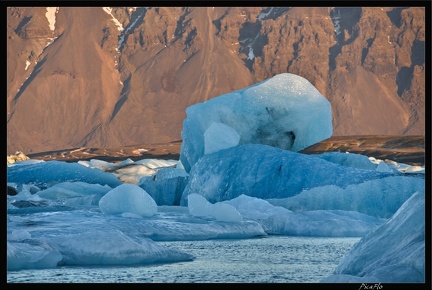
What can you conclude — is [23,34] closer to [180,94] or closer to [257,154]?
[180,94]

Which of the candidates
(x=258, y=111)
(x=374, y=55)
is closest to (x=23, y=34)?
(x=374, y=55)

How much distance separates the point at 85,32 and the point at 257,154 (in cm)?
12474

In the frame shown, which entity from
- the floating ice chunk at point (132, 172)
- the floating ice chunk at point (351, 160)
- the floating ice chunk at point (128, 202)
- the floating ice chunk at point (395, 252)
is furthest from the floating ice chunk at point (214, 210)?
the floating ice chunk at point (132, 172)

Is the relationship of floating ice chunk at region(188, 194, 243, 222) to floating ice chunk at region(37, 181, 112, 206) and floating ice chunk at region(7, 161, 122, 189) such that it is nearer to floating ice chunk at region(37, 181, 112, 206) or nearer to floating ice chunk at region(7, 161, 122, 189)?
floating ice chunk at region(37, 181, 112, 206)

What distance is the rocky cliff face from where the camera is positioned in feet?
415

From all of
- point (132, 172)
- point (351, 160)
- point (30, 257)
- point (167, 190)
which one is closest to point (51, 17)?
point (132, 172)

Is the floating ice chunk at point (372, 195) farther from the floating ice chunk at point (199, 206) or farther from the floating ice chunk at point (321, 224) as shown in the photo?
the floating ice chunk at point (199, 206)

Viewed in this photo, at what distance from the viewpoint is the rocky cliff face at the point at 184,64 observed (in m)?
127

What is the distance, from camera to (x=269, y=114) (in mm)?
19359

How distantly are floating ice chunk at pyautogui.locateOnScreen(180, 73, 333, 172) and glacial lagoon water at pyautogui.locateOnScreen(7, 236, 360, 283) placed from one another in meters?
6.75

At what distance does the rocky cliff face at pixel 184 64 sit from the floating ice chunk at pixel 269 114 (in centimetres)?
10296

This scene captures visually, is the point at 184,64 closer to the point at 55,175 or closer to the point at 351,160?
the point at 55,175

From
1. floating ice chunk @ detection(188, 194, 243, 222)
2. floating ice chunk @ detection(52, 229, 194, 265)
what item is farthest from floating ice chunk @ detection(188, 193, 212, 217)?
floating ice chunk @ detection(52, 229, 194, 265)

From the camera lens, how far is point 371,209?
16.4 meters
